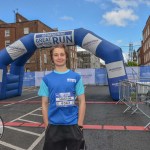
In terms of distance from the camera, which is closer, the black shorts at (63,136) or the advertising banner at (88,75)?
the black shorts at (63,136)

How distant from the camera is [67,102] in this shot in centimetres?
Answer: 358

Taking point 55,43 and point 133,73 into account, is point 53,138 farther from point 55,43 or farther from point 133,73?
point 133,73

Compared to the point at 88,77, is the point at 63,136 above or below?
below

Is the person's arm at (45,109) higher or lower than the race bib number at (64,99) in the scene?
lower

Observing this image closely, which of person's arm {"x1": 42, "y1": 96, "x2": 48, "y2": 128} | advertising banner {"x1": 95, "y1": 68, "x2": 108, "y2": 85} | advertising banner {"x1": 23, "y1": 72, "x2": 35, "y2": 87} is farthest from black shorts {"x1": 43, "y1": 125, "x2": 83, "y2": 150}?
advertising banner {"x1": 23, "y1": 72, "x2": 35, "y2": 87}

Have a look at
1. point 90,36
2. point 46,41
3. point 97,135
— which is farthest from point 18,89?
point 97,135

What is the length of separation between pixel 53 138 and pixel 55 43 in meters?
14.7

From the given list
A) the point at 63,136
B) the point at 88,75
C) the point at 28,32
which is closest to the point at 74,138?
the point at 63,136

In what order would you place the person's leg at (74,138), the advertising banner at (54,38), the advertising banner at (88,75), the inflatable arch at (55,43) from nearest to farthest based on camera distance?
the person's leg at (74,138), the inflatable arch at (55,43), the advertising banner at (54,38), the advertising banner at (88,75)

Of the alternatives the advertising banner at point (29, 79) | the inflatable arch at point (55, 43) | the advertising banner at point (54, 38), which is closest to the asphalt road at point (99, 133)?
the inflatable arch at point (55, 43)

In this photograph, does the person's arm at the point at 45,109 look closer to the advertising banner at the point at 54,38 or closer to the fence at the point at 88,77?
the advertising banner at the point at 54,38

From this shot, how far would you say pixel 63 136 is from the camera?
11.7 ft

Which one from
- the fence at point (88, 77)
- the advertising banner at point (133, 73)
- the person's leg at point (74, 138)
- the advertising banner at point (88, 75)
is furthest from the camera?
the advertising banner at point (88, 75)

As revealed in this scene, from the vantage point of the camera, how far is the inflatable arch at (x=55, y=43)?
52.8ft
